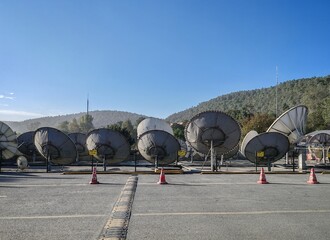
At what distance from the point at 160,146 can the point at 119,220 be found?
54.0ft

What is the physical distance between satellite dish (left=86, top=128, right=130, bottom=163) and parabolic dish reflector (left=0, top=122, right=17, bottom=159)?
712cm

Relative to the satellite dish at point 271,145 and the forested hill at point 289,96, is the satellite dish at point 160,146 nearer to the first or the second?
the satellite dish at point 271,145

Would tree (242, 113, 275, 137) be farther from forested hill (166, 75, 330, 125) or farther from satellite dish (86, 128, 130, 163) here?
satellite dish (86, 128, 130, 163)

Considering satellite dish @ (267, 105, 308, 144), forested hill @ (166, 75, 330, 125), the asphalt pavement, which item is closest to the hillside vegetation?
forested hill @ (166, 75, 330, 125)

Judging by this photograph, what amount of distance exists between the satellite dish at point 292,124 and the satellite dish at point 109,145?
40.8 feet

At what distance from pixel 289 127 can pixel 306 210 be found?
21.5m

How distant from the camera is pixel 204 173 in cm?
2205

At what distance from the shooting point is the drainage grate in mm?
6712

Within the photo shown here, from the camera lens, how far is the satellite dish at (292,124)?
95.5 ft

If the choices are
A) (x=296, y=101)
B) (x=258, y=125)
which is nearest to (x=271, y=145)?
(x=258, y=125)

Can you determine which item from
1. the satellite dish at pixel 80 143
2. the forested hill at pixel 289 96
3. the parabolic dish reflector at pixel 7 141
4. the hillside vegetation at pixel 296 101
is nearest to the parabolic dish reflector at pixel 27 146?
the satellite dish at pixel 80 143

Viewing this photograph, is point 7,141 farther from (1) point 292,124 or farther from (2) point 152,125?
(1) point 292,124

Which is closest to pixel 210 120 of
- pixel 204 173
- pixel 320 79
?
pixel 204 173

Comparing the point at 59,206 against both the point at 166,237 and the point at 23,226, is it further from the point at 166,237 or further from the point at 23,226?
the point at 166,237
